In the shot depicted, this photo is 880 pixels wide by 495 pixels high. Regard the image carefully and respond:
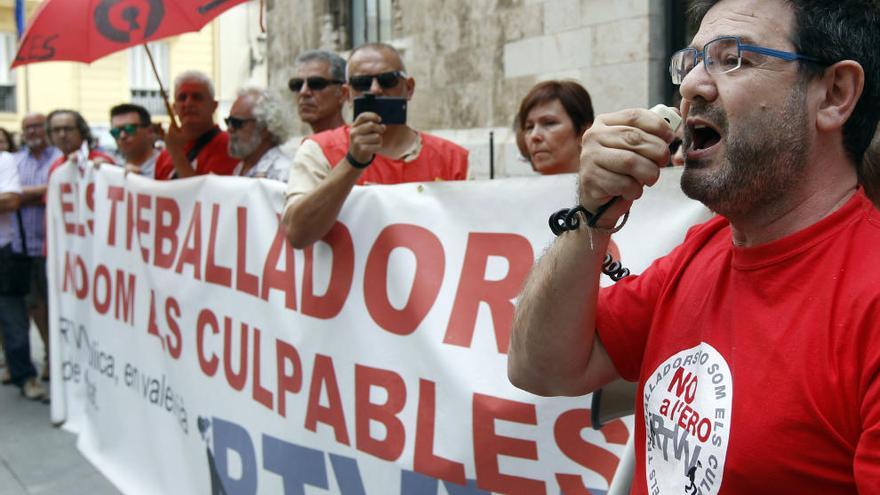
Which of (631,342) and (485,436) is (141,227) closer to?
(485,436)

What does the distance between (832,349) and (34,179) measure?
712 cm

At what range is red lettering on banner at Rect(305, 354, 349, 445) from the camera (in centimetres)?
316

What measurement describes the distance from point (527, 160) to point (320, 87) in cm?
112

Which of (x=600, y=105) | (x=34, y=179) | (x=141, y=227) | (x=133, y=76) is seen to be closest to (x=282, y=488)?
(x=141, y=227)

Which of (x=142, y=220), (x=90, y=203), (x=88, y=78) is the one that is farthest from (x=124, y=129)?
(x=88, y=78)

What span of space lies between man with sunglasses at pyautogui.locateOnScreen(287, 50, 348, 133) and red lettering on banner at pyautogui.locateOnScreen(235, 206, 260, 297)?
0.68 metres

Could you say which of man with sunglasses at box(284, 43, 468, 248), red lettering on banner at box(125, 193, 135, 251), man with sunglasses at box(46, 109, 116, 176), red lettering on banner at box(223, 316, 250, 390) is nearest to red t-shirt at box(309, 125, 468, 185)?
man with sunglasses at box(284, 43, 468, 248)

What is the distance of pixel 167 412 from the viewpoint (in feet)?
14.1

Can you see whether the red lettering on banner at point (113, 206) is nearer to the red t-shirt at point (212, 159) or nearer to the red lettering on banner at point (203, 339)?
the red t-shirt at point (212, 159)

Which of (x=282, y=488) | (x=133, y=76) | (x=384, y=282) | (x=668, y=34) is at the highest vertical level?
(x=133, y=76)

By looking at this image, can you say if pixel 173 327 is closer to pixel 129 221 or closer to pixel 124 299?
pixel 124 299

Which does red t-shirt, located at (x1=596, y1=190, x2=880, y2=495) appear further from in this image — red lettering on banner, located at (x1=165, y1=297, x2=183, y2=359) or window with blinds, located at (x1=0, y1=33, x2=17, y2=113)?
window with blinds, located at (x1=0, y1=33, x2=17, y2=113)

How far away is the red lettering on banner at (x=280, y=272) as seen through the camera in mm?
3469

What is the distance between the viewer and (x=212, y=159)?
207 inches
